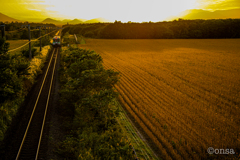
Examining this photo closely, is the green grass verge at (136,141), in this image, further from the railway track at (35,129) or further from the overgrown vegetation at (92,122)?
the railway track at (35,129)

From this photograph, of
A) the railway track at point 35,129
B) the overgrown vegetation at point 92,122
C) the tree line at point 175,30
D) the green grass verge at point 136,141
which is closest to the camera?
the overgrown vegetation at point 92,122

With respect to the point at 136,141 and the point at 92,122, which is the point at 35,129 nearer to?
the point at 92,122

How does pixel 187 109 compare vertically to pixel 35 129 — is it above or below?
above

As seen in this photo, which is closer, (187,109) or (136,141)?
(136,141)

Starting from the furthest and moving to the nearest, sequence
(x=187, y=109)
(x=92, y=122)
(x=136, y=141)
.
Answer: (x=187, y=109) < (x=92, y=122) < (x=136, y=141)

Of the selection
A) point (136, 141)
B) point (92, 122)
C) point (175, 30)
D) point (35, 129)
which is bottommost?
point (35, 129)

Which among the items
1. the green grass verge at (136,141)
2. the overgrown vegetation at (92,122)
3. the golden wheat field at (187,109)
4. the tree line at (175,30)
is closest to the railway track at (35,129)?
the overgrown vegetation at (92,122)

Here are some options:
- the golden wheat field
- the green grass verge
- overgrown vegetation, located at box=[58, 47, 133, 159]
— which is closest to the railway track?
overgrown vegetation, located at box=[58, 47, 133, 159]

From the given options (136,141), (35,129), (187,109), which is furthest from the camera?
(187,109)

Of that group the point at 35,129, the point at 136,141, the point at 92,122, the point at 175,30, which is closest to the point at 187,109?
the point at 136,141
